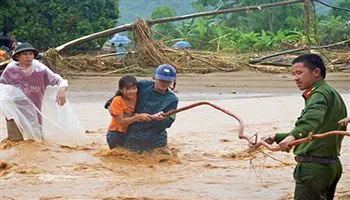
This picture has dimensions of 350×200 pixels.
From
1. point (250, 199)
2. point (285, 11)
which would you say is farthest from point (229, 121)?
point (285, 11)

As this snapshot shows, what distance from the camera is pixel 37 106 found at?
9461 mm

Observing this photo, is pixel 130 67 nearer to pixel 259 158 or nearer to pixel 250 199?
pixel 259 158

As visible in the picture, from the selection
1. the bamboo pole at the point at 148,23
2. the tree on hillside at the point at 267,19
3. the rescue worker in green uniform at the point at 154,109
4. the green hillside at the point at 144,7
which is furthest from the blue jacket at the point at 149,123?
the green hillside at the point at 144,7

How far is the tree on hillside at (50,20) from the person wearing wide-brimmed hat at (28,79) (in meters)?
18.6

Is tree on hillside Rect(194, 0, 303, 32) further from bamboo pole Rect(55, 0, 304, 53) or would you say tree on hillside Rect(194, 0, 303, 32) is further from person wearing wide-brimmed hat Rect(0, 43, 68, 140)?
person wearing wide-brimmed hat Rect(0, 43, 68, 140)

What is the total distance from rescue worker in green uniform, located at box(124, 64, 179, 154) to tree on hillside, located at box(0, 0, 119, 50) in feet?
65.0

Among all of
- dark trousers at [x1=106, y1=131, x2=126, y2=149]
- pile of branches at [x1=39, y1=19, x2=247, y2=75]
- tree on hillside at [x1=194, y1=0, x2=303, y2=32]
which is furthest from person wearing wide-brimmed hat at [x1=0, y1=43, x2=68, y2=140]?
tree on hillside at [x1=194, y1=0, x2=303, y2=32]

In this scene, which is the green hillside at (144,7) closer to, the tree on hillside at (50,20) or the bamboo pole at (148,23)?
the tree on hillside at (50,20)

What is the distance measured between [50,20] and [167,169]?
72.4 feet

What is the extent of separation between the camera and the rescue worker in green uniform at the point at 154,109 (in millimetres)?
8219

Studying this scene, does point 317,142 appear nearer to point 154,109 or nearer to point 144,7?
point 154,109

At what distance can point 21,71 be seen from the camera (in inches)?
366

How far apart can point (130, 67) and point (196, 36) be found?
10.4 metres

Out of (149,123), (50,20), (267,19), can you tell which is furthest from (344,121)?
(267,19)
